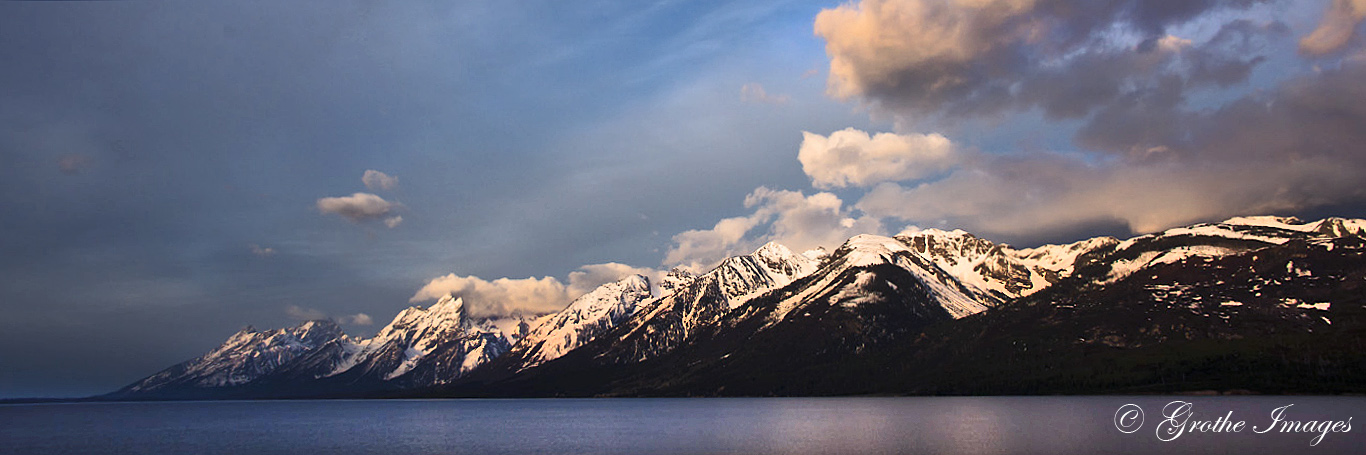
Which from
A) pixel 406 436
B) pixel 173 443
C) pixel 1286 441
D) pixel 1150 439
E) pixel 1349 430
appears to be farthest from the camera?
pixel 406 436

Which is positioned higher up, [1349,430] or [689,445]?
[689,445]

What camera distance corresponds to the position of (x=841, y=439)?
138m

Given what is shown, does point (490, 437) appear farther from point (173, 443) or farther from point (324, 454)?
point (173, 443)

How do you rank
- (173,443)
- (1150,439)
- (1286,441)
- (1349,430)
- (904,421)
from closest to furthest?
(1286,441), (1150,439), (1349,430), (173,443), (904,421)

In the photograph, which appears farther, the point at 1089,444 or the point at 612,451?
the point at 612,451

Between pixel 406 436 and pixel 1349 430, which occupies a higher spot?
pixel 406 436

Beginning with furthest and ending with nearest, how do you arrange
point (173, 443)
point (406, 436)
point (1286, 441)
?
1. point (406, 436)
2. point (173, 443)
3. point (1286, 441)

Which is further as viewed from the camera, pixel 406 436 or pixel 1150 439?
pixel 406 436

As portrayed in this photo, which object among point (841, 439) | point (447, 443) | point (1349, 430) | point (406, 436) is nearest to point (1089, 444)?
point (841, 439)

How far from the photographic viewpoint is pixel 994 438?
431ft

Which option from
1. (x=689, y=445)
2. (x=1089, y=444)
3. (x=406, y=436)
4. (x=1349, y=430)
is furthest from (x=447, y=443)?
(x=1349, y=430)

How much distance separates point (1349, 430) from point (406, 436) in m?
168

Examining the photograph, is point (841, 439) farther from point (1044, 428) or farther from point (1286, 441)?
point (1286, 441)

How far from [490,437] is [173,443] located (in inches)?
2348
